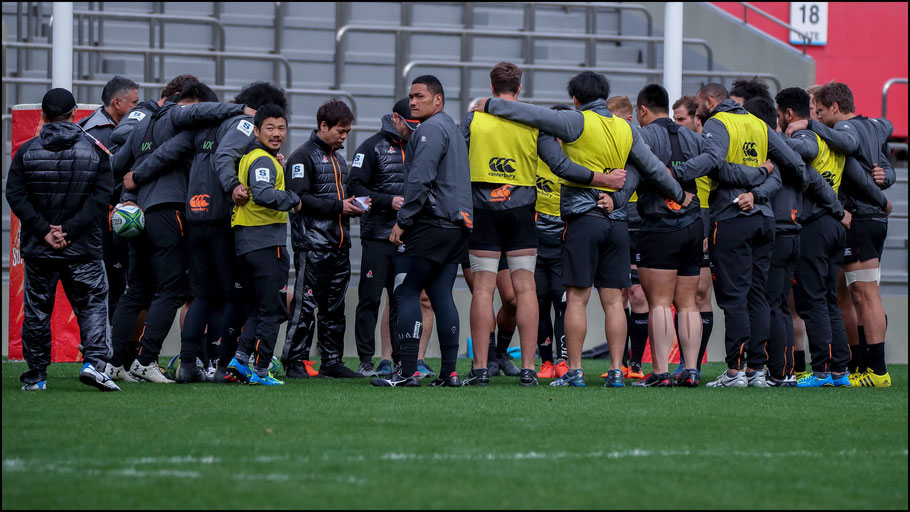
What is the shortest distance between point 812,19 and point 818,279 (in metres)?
11.2

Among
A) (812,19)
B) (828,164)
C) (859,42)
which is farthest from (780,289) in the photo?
(859,42)

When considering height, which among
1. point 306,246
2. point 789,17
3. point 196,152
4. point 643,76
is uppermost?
point 789,17

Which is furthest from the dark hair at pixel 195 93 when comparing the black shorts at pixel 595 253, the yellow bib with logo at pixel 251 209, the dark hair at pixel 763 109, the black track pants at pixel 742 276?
the dark hair at pixel 763 109

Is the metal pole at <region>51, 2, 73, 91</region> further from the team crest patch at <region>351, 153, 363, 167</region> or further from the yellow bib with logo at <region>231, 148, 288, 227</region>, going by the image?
the yellow bib with logo at <region>231, 148, 288, 227</region>

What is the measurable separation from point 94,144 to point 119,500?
12.8 ft

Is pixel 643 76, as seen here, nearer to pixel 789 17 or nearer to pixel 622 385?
pixel 789 17

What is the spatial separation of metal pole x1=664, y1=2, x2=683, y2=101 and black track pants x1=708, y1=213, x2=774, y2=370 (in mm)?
3503

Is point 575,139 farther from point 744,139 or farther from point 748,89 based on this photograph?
point 748,89

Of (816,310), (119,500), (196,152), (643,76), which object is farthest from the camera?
(643,76)

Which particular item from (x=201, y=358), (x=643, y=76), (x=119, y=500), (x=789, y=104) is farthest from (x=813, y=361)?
(x=643, y=76)

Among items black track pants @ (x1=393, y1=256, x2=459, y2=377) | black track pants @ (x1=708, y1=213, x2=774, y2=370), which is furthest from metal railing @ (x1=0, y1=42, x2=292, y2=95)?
black track pants @ (x1=708, y1=213, x2=774, y2=370)

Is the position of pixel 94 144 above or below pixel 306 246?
above

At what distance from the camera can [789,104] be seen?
8.94 metres

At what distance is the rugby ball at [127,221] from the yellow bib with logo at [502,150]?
86.0 inches
